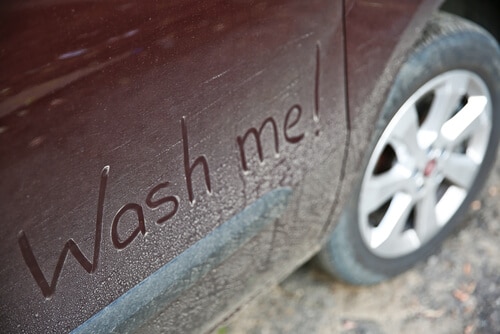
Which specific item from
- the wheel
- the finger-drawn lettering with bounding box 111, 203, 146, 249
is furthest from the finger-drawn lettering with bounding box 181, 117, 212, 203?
the wheel

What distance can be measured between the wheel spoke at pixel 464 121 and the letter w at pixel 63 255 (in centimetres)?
127

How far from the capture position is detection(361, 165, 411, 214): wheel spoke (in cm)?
204

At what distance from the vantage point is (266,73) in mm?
1438

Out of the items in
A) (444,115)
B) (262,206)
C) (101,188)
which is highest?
(101,188)

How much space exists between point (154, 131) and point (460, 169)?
1353 mm

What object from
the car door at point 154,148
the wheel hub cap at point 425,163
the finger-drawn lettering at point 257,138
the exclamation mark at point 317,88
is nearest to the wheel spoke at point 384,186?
Answer: the wheel hub cap at point 425,163

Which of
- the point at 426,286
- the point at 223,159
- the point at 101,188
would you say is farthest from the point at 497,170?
the point at 101,188

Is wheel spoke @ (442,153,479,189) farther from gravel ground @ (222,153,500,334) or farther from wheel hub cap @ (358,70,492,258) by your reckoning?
gravel ground @ (222,153,500,334)

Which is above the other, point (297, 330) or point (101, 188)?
point (101, 188)

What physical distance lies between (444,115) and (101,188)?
1.25m

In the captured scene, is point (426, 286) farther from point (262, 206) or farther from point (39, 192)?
point (39, 192)

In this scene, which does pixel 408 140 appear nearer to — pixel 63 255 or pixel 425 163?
pixel 425 163

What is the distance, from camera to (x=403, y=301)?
2361 mm

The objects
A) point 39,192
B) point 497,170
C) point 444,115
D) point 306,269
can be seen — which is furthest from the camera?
point 497,170
